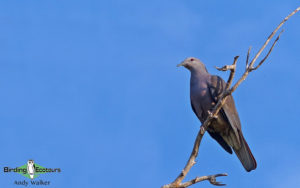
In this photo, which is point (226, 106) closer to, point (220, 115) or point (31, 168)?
point (220, 115)

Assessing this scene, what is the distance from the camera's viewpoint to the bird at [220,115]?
342 inches

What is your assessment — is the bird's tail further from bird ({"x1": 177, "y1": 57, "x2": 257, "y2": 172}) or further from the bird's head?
the bird's head

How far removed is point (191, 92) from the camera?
9.21 metres

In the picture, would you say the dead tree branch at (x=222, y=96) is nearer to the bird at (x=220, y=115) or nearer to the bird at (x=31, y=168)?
the bird at (x=220, y=115)

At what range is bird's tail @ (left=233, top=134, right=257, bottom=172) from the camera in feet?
28.2

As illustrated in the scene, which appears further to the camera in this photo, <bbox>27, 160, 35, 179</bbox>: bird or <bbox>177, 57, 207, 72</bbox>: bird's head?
<bbox>177, 57, 207, 72</bbox>: bird's head

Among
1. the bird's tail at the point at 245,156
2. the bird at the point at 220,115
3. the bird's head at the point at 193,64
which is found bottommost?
the bird's tail at the point at 245,156

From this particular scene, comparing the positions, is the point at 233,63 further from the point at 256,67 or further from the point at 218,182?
the point at 218,182

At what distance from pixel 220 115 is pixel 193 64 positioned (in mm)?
1268

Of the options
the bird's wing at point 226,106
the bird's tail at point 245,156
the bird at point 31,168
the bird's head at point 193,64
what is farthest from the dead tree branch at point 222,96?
the bird at point 31,168

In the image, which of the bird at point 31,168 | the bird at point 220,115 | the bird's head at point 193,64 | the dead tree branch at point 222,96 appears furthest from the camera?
the bird's head at point 193,64

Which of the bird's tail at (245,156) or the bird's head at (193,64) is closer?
the bird's tail at (245,156)

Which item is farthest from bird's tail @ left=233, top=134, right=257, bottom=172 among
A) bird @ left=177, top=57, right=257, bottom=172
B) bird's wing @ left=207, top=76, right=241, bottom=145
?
bird's wing @ left=207, top=76, right=241, bottom=145

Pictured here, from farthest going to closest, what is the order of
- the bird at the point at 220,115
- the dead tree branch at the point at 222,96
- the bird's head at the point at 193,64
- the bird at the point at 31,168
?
the bird's head at the point at 193,64
the bird at the point at 220,115
the bird at the point at 31,168
the dead tree branch at the point at 222,96
